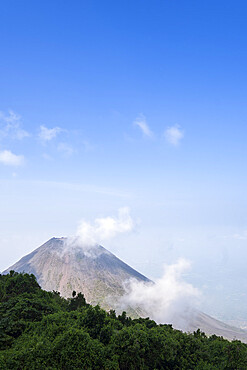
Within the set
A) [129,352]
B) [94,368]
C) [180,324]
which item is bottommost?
[94,368]

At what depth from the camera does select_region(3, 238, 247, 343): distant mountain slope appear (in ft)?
465

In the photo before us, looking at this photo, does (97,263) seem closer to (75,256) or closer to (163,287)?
(75,256)

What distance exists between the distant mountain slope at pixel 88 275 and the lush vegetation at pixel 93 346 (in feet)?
386

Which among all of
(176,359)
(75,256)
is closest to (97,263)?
(75,256)

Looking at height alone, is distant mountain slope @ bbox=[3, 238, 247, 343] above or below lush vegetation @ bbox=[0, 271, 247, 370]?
above

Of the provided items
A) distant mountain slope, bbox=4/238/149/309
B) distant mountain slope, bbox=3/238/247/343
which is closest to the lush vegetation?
distant mountain slope, bbox=3/238/247/343

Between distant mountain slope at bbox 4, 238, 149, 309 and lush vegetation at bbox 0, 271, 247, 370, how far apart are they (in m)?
119

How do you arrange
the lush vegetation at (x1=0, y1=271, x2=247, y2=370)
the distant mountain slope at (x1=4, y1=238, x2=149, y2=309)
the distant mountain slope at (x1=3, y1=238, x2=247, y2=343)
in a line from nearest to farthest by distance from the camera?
1. the lush vegetation at (x1=0, y1=271, x2=247, y2=370)
2. the distant mountain slope at (x1=3, y1=238, x2=247, y2=343)
3. the distant mountain slope at (x1=4, y1=238, x2=149, y2=309)

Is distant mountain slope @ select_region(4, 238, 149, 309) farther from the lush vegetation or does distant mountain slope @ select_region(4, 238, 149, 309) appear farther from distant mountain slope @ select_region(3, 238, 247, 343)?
the lush vegetation

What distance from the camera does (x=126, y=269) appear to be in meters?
189

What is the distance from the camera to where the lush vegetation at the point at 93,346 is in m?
19.4

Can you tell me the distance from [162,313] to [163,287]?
3166 cm

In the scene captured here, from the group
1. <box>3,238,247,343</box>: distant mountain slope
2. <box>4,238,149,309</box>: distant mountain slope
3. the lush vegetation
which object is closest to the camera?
the lush vegetation

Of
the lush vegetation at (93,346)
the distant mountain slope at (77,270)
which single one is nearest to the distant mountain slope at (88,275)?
the distant mountain slope at (77,270)
